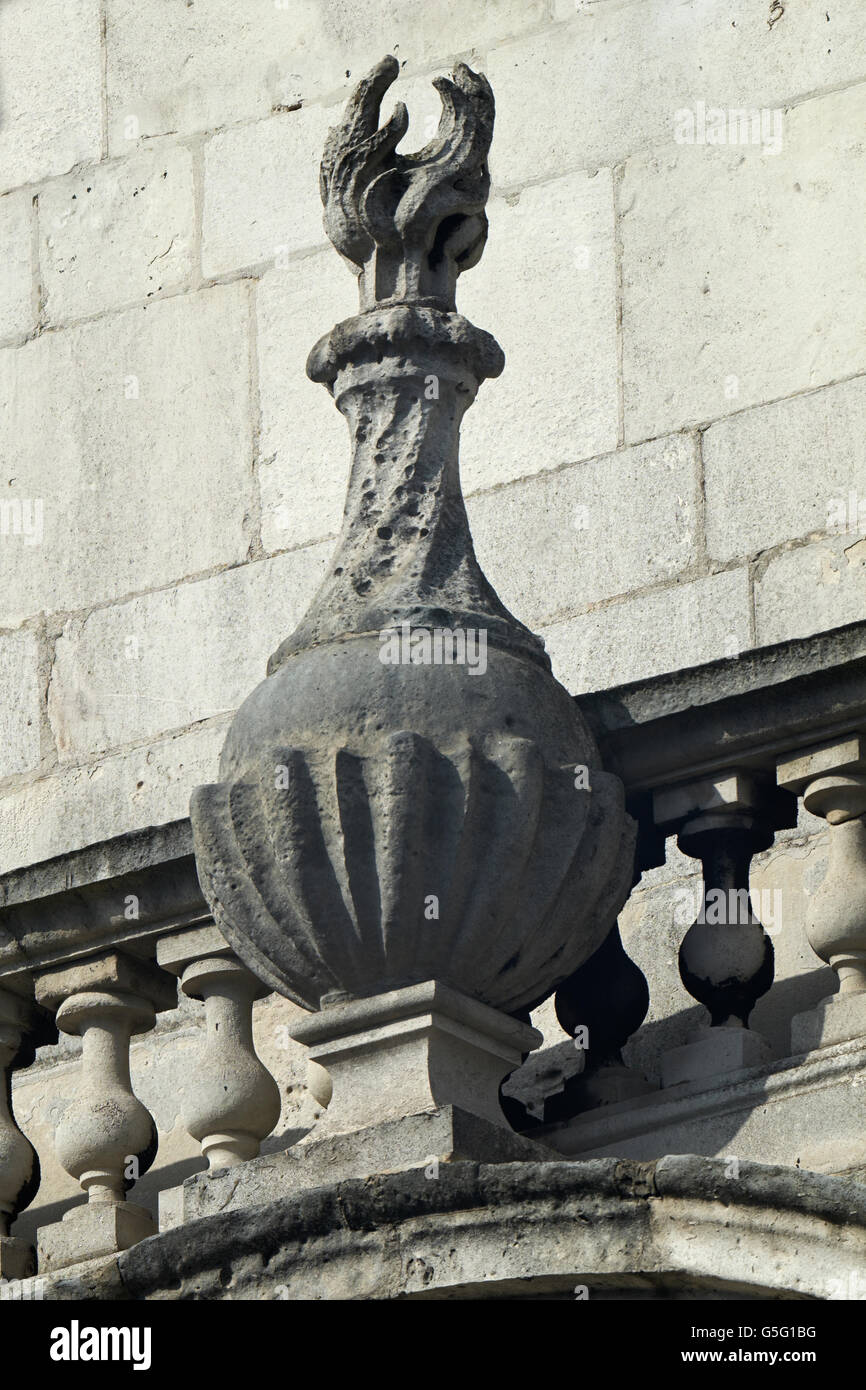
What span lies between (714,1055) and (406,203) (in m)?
1.43

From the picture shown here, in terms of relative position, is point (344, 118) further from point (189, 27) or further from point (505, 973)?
point (189, 27)

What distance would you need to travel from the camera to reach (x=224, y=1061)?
5918 mm

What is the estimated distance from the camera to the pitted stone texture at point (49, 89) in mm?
8586

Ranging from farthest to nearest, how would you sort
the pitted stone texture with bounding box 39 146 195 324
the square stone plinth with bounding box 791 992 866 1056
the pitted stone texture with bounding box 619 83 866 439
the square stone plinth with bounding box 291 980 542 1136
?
the pitted stone texture with bounding box 39 146 195 324 < the pitted stone texture with bounding box 619 83 866 439 < the square stone plinth with bounding box 791 992 866 1056 < the square stone plinth with bounding box 291 980 542 1136

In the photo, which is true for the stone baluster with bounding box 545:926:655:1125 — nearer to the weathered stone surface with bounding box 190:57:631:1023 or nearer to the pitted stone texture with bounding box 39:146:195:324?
the weathered stone surface with bounding box 190:57:631:1023

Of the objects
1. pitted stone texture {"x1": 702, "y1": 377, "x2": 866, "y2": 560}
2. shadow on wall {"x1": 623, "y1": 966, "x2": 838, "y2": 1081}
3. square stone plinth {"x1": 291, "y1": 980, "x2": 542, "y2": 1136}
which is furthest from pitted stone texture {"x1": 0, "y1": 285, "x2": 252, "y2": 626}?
square stone plinth {"x1": 291, "y1": 980, "x2": 542, "y2": 1136}

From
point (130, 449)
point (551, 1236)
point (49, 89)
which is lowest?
point (551, 1236)

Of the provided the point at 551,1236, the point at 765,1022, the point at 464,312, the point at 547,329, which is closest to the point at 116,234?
the point at 464,312

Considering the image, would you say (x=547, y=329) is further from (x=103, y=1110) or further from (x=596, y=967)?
(x=103, y=1110)

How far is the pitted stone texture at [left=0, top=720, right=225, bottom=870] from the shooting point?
7816 millimetres
